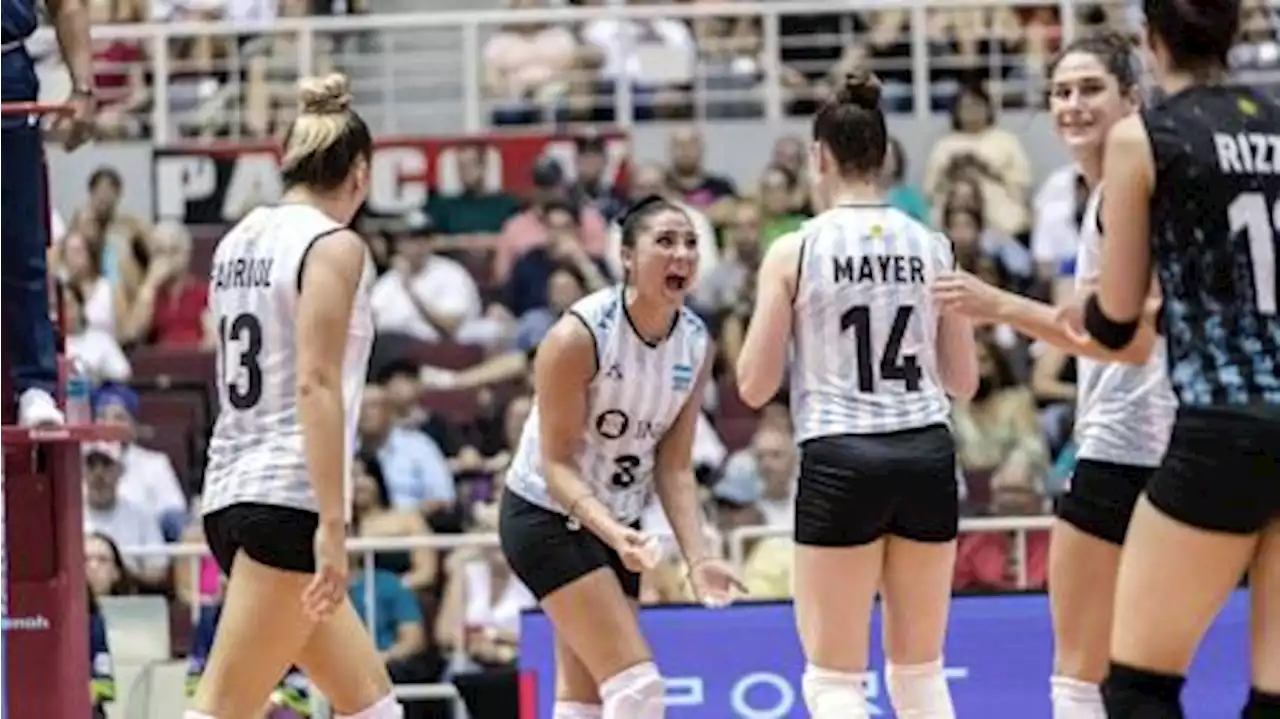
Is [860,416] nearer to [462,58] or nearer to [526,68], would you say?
[526,68]

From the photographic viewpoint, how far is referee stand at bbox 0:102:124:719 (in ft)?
31.0

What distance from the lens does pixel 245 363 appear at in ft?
27.2

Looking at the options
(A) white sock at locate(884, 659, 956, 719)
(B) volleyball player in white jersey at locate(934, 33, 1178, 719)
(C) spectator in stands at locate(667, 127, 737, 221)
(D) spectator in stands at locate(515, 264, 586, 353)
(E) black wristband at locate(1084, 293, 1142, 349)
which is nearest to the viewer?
(E) black wristband at locate(1084, 293, 1142, 349)

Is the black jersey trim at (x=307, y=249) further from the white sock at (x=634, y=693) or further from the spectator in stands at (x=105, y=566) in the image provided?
the spectator in stands at (x=105, y=566)

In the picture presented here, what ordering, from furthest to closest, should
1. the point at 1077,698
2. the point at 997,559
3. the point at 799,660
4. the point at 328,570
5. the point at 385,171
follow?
the point at 385,171, the point at 997,559, the point at 799,660, the point at 1077,698, the point at 328,570

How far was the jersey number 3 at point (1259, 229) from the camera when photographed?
22.0 feet

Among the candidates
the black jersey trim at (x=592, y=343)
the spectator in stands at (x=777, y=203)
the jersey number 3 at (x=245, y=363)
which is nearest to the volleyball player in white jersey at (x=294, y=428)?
the jersey number 3 at (x=245, y=363)

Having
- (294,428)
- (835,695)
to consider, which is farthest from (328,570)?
(835,695)

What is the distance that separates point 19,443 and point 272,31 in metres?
10.2

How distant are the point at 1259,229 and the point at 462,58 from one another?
1365cm

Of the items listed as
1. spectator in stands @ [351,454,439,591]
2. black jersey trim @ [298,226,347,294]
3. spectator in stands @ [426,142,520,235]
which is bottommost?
spectator in stands @ [351,454,439,591]

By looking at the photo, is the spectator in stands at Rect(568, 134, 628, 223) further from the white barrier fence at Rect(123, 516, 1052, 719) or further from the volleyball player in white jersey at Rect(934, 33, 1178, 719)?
the volleyball player in white jersey at Rect(934, 33, 1178, 719)

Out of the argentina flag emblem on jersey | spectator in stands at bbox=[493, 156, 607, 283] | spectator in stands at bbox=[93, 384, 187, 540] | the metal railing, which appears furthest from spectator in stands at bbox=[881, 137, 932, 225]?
the argentina flag emblem on jersey

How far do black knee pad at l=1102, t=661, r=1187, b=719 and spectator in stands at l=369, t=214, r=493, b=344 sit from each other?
10789mm
